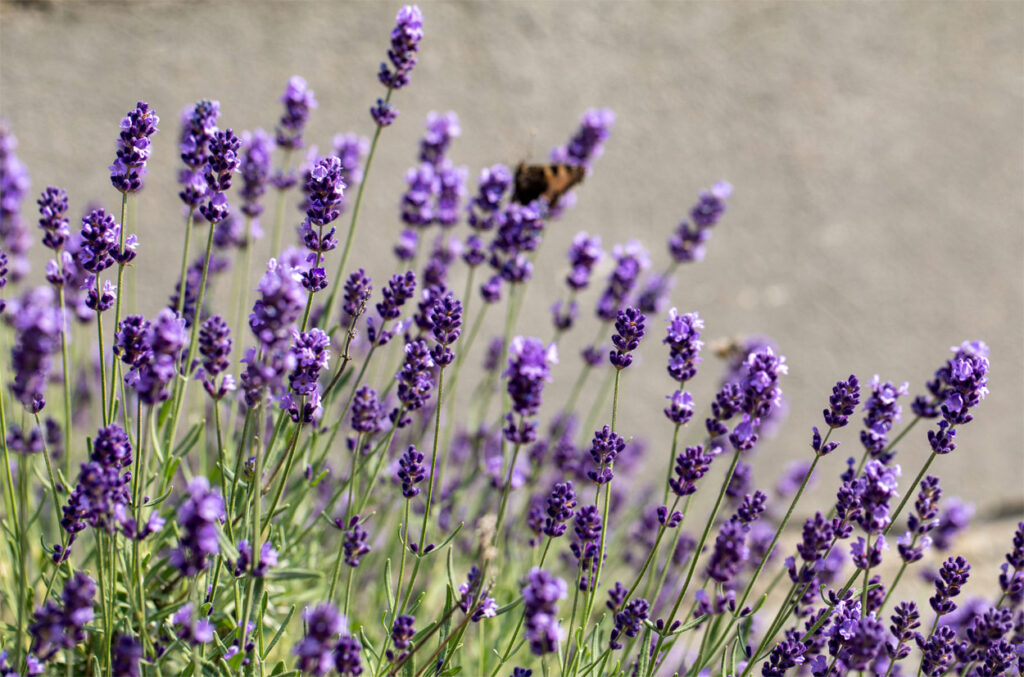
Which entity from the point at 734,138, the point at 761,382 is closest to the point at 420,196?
the point at 761,382

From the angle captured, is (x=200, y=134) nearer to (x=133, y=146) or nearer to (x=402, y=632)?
(x=133, y=146)

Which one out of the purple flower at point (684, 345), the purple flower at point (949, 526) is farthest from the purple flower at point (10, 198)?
the purple flower at point (949, 526)

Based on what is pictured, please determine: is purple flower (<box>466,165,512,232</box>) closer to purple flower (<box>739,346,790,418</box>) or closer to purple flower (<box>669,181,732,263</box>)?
purple flower (<box>669,181,732,263</box>)

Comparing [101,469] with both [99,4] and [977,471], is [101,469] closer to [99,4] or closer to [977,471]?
[99,4]

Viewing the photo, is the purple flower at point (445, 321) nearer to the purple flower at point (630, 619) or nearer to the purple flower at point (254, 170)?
the purple flower at point (630, 619)

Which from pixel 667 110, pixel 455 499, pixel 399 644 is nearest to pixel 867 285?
pixel 667 110
